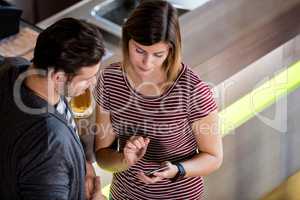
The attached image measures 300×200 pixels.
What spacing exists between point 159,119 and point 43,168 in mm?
393

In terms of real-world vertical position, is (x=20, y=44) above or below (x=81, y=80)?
below

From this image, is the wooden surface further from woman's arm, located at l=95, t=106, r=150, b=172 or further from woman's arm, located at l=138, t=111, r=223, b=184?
woman's arm, located at l=138, t=111, r=223, b=184

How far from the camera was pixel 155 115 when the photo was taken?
1.82 meters

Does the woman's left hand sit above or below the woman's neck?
below

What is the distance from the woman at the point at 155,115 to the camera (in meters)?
1.70

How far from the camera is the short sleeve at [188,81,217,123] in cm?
177

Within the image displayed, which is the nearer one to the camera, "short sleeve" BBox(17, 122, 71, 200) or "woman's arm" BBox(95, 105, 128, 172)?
"short sleeve" BBox(17, 122, 71, 200)

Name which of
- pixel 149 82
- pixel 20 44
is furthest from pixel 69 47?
pixel 20 44

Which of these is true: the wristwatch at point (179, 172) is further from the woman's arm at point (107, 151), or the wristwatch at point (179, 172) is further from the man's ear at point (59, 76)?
the man's ear at point (59, 76)

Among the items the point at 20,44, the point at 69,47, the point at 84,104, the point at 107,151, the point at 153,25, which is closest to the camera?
the point at 69,47

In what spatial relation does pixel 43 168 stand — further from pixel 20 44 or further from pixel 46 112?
pixel 20 44

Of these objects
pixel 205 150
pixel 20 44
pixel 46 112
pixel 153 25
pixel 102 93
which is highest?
pixel 153 25

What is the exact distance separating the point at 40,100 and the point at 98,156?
0.40 m

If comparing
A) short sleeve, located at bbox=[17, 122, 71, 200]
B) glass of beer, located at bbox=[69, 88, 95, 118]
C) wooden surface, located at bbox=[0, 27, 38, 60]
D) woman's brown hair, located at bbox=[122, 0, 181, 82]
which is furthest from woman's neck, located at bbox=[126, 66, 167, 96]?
wooden surface, located at bbox=[0, 27, 38, 60]
